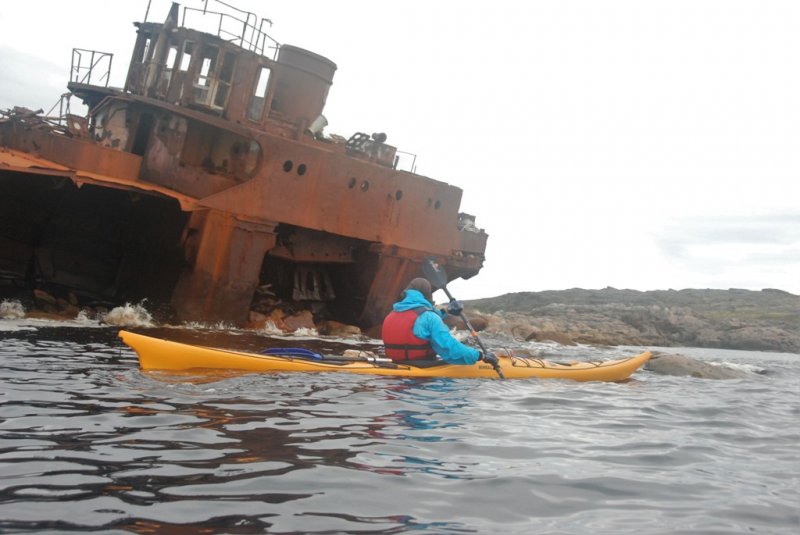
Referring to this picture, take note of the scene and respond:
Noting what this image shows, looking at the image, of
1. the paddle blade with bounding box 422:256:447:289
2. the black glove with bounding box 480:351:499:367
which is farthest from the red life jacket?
the paddle blade with bounding box 422:256:447:289

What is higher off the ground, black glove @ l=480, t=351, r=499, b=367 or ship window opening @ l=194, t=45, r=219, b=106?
ship window opening @ l=194, t=45, r=219, b=106

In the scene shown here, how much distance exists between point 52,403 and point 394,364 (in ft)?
13.7

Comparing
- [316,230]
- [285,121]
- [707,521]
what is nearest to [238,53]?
[285,121]

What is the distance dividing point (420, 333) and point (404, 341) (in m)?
0.22

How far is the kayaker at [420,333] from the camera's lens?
29.1 feet

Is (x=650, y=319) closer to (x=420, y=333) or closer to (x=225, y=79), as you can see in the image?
(x=225, y=79)

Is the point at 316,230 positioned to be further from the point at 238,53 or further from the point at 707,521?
the point at 707,521

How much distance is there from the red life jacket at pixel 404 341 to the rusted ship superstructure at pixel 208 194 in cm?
545

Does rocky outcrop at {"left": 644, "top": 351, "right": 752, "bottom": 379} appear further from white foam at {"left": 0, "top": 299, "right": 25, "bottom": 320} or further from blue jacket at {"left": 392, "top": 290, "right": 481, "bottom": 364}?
white foam at {"left": 0, "top": 299, "right": 25, "bottom": 320}

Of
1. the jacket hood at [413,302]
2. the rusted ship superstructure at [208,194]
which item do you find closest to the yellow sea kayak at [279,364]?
the jacket hood at [413,302]

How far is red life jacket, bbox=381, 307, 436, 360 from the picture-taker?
9.06 metres

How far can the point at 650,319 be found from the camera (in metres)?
35.8

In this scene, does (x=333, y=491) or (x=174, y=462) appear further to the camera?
(x=174, y=462)

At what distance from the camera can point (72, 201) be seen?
14836 millimetres
